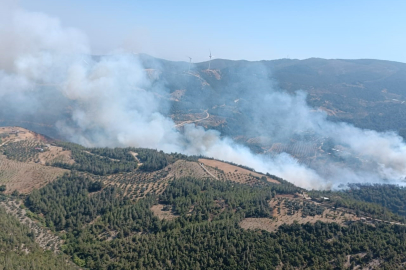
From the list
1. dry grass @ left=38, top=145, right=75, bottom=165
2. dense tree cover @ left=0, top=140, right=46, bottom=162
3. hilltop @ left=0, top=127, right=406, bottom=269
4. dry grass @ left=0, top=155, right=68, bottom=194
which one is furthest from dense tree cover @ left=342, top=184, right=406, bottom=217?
dense tree cover @ left=0, top=140, right=46, bottom=162

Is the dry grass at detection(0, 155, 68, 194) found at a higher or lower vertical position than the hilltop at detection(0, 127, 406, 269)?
higher

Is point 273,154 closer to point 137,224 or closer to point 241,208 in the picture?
point 241,208

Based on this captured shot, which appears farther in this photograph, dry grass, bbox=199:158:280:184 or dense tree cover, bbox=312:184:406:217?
dry grass, bbox=199:158:280:184

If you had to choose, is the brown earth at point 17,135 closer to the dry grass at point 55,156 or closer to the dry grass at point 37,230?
the dry grass at point 55,156

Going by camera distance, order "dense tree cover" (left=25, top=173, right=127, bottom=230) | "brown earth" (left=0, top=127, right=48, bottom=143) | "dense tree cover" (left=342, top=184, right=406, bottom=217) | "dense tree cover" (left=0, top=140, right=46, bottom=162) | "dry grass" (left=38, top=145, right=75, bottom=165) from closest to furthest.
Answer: "dense tree cover" (left=25, top=173, right=127, bottom=230) → "dense tree cover" (left=0, top=140, right=46, bottom=162) → "dry grass" (left=38, top=145, right=75, bottom=165) → "dense tree cover" (left=342, top=184, right=406, bottom=217) → "brown earth" (left=0, top=127, right=48, bottom=143)

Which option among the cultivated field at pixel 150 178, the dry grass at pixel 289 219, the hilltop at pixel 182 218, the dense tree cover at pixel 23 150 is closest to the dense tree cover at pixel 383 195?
the hilltop at pixel 182 218

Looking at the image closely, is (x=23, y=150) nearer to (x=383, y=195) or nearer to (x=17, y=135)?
(x=17, y=135)

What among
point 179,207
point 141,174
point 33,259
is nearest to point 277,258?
point 179,207

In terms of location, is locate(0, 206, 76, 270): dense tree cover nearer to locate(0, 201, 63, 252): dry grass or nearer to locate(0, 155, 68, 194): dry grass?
locate(0, 201, 63, 252): dry grass
